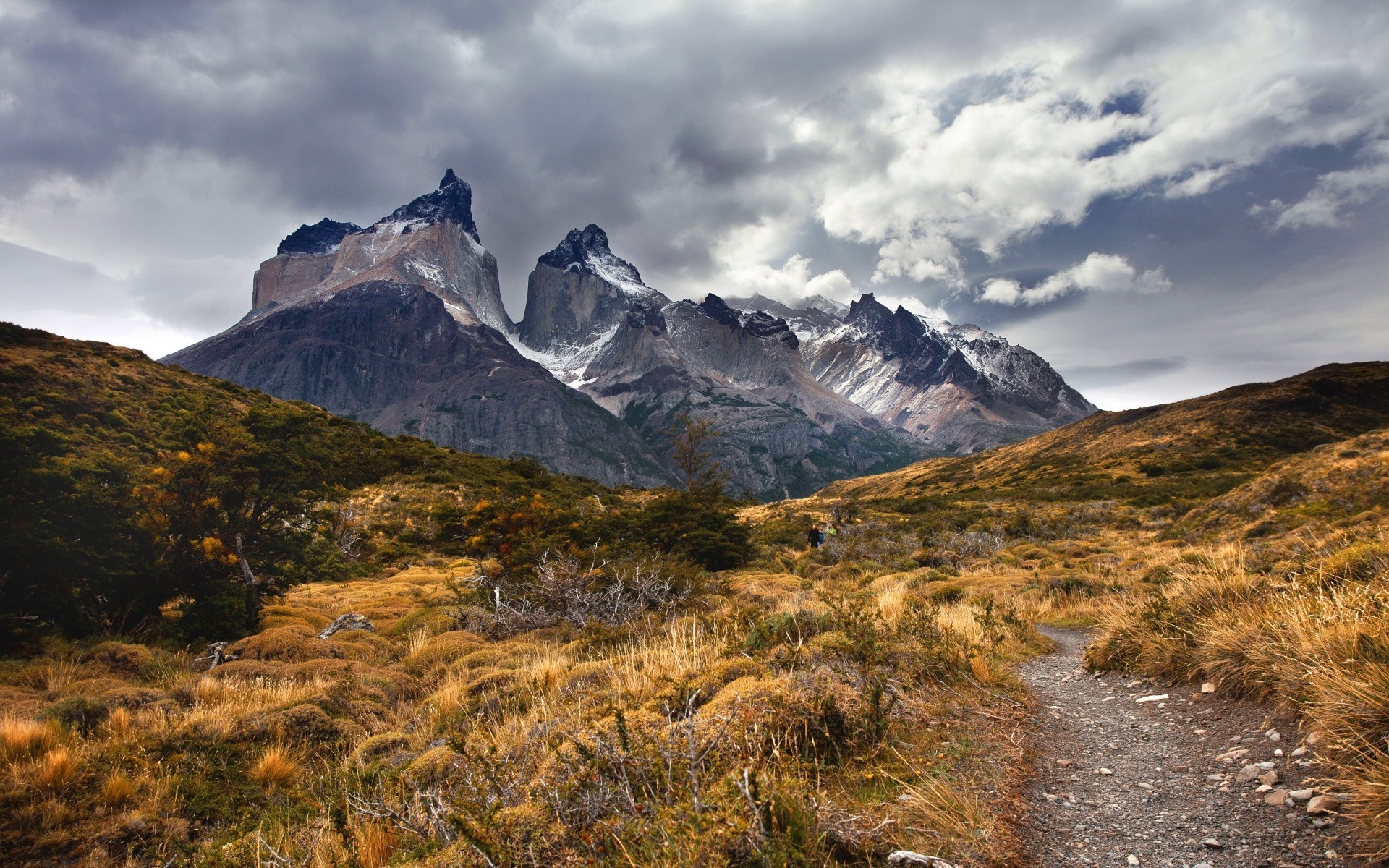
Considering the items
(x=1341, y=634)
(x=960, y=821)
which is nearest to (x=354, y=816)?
(x=960, y=821)

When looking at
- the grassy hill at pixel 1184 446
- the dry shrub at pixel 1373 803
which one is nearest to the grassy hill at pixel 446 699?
the dry shrub at pixel 1373 803

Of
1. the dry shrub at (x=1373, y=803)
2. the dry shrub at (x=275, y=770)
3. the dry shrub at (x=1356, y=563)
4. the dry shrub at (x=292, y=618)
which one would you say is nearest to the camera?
the dry shrub at (x=1373, y=803)

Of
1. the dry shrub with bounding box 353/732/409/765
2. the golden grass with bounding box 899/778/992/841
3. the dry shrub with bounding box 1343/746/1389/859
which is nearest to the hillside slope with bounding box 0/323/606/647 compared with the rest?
the dry shrub with bounding box 353/732/409/765

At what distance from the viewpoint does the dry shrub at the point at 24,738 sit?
4418mm

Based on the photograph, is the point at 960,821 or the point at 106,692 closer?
the point at 960,821

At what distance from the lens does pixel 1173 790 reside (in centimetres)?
323

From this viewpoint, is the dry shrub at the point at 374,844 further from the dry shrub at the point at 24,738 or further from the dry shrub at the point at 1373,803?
the dry shrub at the point at 1373,803

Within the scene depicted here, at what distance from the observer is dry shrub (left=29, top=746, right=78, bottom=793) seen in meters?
4.11

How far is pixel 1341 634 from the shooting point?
11.3 ft

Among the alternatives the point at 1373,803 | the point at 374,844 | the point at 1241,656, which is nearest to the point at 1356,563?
the point at 1241,656

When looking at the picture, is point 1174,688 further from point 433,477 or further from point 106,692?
point 433,477

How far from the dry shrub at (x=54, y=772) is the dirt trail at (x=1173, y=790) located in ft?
21.4

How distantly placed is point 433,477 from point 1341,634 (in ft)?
127

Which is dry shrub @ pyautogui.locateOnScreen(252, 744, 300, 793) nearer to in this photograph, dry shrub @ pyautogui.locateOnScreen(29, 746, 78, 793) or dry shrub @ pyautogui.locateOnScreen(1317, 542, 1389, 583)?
dry shrub @ pyautogui.locateOnScreen(29, 746, 78, 793)
